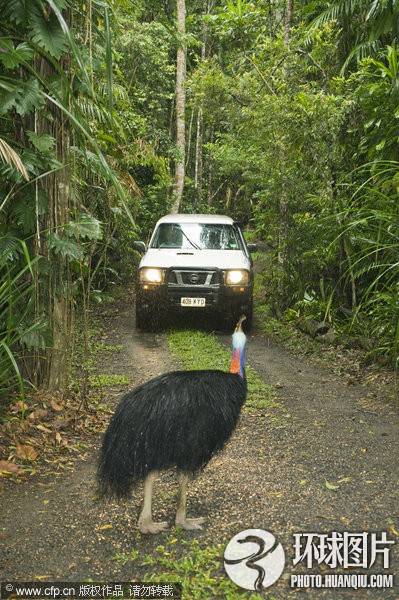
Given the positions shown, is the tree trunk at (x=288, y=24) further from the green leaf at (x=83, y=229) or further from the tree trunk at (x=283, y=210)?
the green leaf at (x=83, y=229)

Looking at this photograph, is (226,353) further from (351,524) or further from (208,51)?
(208,51)

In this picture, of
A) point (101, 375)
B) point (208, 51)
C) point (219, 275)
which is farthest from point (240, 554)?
point (208, 51)

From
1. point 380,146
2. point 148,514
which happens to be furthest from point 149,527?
point 380,146

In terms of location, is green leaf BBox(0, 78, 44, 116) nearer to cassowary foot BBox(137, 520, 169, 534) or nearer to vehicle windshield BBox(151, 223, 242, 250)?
cassowary foot BBox(137, 520, 169, 534)

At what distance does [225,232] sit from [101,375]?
13.0 feet

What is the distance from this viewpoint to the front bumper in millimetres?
8820

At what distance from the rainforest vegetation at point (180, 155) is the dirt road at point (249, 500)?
84 cm

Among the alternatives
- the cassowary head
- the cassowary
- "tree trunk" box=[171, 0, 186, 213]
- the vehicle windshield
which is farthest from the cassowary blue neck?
"tree trunk" box=[171, 0, 186, 213]

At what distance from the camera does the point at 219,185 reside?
82.8 feet

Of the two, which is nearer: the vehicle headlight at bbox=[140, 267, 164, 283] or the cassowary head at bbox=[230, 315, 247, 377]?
the cassowary head at bbox=[230, 315, 247, 377]

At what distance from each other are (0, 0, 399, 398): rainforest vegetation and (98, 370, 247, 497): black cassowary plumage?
942 mm

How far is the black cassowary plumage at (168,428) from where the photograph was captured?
3.15 meters

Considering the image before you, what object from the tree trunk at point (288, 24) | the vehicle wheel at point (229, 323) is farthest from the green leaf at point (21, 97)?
the tree trunk at point (288, 24)

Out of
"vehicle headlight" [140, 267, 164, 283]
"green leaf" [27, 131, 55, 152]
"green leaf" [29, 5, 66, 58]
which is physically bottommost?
"vehicle headlight" [140, 267, 164, 283]
